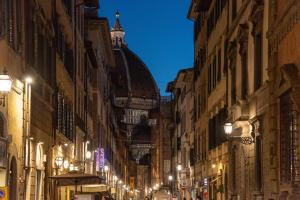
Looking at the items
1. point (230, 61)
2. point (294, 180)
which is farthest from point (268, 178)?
point (230, 61)

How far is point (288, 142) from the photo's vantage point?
65.1 feet

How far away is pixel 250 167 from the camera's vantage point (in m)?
26.8

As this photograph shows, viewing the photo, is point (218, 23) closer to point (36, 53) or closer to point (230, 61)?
point (230, 61)

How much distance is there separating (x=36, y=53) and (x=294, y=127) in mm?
10430

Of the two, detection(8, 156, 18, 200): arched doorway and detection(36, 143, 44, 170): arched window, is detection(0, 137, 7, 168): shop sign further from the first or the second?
detection(36, 143, 44, 170): arched window

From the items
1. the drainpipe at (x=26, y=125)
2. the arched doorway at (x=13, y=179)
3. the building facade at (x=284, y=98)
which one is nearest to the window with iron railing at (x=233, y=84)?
the building facade at (x=284, y=98)

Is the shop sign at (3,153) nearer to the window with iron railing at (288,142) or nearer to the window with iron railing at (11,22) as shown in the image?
the window with iron railing at (11,22)

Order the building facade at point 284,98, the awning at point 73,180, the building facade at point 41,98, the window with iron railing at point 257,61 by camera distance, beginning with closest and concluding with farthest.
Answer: the building facade at point 284,98
the building facade at point 41,98
the window with iron railing at point 257,61
the awning at point 73,180

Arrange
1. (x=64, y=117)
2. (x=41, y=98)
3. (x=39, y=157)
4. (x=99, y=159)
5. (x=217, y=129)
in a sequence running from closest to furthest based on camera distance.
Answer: (x=41, y=98), (x=39, y=157), (x=64, y=117), (x=217, y=129), (x=99, y=159)

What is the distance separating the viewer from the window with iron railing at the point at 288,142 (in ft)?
61.4

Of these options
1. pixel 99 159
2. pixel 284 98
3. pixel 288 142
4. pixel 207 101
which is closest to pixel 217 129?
pixel 207 101

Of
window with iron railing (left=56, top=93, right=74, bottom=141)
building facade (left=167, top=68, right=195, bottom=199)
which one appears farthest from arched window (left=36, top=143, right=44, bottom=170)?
building facade (left=167, top=68, right=195, bottom=199)

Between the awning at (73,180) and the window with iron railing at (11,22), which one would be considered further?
the awning at (73,180)

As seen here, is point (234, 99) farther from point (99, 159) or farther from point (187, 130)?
point (187, 130)
